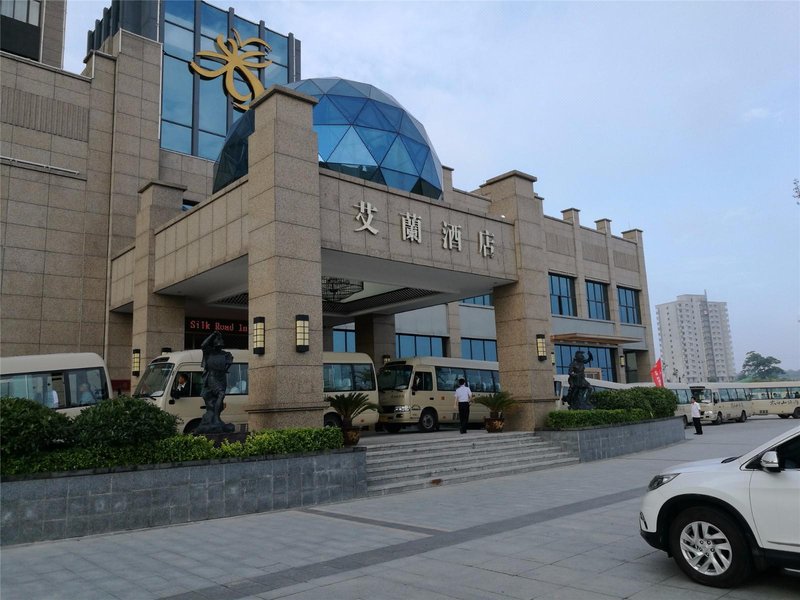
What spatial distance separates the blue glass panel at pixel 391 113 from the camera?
17031 mm

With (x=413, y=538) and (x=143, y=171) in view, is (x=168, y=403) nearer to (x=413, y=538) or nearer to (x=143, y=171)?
(x=413, y=538)

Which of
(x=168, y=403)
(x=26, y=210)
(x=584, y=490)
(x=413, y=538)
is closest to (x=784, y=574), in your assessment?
(x=413, y=538)

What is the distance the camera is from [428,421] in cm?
2177

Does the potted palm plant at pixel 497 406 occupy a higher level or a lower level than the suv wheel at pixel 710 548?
higher

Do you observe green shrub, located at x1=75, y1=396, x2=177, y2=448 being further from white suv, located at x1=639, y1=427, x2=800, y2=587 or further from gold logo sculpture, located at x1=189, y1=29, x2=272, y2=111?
gold logo sculpture, located at x1=189, y1=29, x2=272, y2=111

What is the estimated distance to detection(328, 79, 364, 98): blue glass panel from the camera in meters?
16.8

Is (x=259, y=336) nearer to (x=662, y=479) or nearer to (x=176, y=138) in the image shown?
(x=662, y=479)

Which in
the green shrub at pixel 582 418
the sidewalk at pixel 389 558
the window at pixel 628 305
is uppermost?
the window at pixel 628 305

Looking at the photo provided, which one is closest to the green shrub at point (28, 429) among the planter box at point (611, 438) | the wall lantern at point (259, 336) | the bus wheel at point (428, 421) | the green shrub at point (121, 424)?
the green shrub at point (121, 424)

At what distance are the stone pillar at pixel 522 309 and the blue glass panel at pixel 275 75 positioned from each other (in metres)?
14.3

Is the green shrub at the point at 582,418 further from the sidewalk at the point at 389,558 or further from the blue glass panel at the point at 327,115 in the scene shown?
the blue glass panel at the point at 327,115

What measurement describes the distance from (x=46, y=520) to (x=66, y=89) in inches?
700

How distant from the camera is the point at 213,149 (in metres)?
25.4

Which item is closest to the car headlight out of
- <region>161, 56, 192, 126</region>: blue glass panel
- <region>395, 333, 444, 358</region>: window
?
<region>395, 333, 444, 358</region>: window
